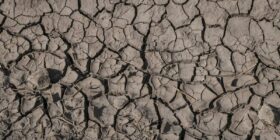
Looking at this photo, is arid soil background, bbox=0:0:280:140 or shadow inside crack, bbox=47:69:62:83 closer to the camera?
arid soil background, bbox=0:0:280:140

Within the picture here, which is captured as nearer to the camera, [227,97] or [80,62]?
[227,97]

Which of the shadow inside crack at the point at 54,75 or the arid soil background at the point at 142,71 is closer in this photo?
the arid soil background at the point at 142,71

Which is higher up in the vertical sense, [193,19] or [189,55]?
[193,19]

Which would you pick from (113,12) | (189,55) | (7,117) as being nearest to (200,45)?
(189,55)

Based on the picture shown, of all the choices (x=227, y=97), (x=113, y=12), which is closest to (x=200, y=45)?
(x=227, y=97)

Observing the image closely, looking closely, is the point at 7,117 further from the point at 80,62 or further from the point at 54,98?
the point at 80,62

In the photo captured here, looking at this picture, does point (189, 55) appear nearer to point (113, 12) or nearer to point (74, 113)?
point (113, 12)

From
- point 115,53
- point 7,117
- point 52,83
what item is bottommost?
point 7,117
